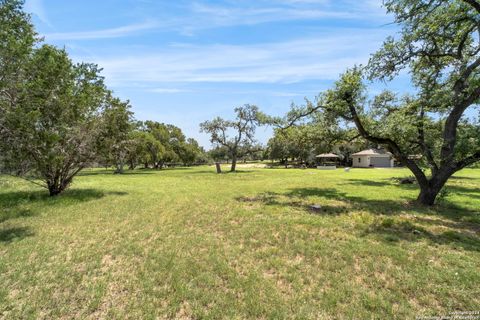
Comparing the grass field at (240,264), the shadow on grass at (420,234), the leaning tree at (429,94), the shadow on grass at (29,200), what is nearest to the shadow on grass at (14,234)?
the grass field at (240,264)

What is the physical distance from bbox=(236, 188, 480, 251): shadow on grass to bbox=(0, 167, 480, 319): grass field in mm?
57

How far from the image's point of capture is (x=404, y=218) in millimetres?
6633

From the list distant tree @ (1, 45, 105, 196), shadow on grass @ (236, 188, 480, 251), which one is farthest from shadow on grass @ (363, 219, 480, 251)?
distant tree @ (1, 45, 105, 196)

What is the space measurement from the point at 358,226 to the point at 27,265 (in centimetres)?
664

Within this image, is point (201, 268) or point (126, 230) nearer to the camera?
point (201, 268)

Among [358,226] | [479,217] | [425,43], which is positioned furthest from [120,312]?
[425,43]

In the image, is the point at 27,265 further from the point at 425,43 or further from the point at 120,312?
the point at 425,43

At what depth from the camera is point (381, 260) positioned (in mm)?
4012

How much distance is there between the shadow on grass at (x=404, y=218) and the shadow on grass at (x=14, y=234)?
620 centimetres

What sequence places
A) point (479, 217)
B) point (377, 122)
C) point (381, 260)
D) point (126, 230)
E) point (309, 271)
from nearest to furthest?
point (309, 271) → point (381, 260) → point (126, 230) → point (479, 217) → point (377, 122)

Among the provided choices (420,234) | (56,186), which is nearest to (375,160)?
(420,234)

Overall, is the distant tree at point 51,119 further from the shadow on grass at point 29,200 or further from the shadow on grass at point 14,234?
the shadow on grass at point 14,234

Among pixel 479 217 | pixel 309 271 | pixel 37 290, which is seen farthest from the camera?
pixel 479 217

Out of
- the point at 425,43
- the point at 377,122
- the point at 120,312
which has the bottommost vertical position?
the point at 120,312
